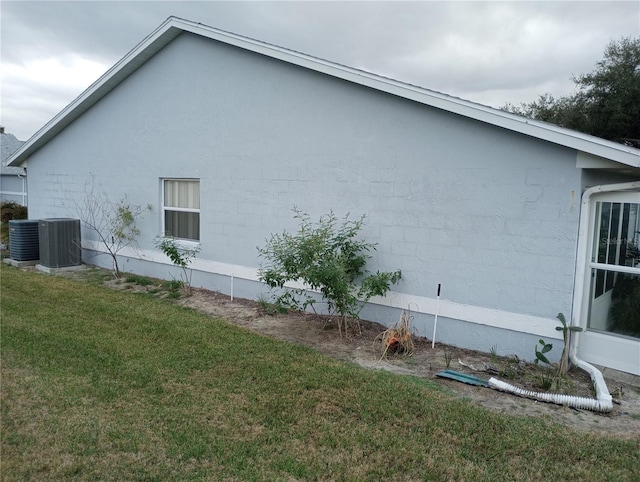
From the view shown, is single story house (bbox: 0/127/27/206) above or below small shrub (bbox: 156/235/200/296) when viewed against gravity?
above

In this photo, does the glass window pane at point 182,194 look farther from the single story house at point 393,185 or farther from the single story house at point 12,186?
the single story house at point 12,186

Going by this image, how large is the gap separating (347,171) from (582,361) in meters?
4.19

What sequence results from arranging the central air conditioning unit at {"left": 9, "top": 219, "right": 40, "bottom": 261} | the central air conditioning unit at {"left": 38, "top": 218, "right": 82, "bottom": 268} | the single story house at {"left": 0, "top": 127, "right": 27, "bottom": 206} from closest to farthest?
the central air conditioning unit at {"left": 38, "top": 218, "right": 82, "bottom": 268}, the central air conditioning unit at {"left": 9, "top": 219, "right": 40, "bottom": 261}, the single story house at {"left": 0, "top": 127, "right": 27, "bottom": 206}

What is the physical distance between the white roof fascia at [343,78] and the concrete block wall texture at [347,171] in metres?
0.23

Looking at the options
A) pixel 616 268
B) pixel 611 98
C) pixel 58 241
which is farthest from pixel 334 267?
pixel 611 98

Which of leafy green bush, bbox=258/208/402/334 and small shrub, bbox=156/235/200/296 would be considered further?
small shrub, bbox=156/235/200/296

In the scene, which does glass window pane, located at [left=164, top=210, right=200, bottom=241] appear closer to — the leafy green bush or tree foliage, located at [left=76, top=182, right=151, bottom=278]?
tree foliage, located at [left=76, top=182, right=151, bottom=278]

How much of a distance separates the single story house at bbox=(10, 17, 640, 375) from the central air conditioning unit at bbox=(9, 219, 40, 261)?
10.6 ft

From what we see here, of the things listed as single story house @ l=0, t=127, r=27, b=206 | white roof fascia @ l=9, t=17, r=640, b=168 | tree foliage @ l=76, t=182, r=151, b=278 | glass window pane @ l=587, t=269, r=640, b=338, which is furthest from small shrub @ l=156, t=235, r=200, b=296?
single story house @ l=0, t=127, r=27, b=206

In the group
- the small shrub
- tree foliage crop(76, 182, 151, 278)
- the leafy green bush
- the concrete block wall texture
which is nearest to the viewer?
the concrete block wall texture

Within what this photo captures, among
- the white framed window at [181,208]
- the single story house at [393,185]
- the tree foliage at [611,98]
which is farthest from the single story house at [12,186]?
the tree foliage at [611,98]

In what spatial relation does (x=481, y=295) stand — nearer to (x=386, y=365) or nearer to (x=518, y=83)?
(x=386, y=365)

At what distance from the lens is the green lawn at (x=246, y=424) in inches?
139

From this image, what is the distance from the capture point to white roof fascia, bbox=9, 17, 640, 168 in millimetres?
5339
